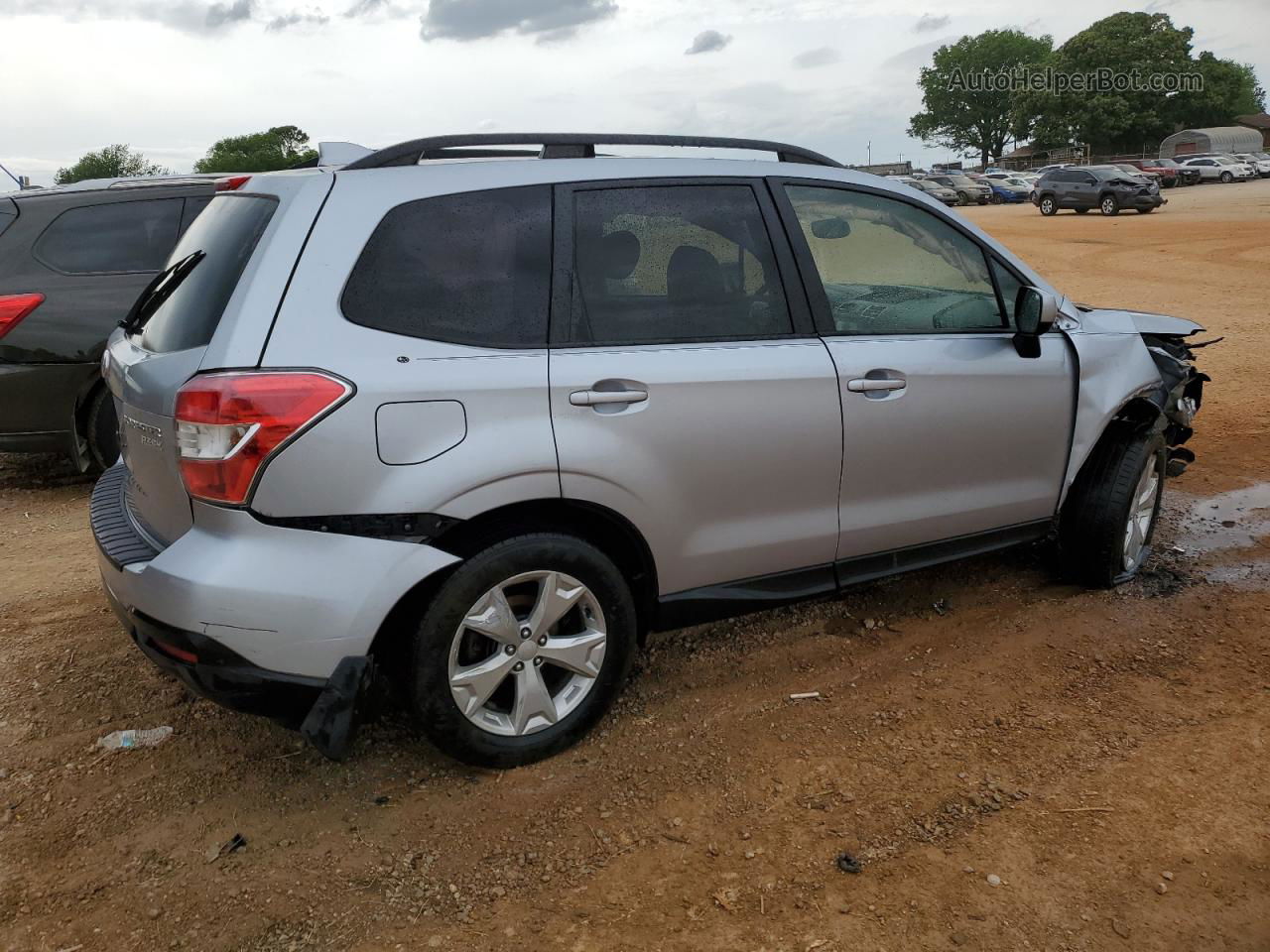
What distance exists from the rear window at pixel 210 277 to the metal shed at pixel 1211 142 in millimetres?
82303

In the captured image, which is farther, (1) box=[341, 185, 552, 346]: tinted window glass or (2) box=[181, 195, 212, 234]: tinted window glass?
(2) box=[181, 195, 212, 234]: tinted window glass

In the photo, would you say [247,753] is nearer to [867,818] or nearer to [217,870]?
[217,870]

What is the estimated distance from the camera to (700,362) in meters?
3.26

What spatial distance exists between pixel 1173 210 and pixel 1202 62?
67260 millimetres

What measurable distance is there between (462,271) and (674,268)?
0.72 meters

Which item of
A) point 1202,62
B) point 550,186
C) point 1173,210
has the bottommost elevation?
point 1173,210

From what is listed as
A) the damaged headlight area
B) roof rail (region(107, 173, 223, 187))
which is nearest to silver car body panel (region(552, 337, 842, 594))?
the damaged headlight area

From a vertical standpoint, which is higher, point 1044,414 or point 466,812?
point 1044,414

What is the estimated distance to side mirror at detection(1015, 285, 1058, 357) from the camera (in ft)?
12.7

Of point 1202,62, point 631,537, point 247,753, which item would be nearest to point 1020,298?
point 631,537

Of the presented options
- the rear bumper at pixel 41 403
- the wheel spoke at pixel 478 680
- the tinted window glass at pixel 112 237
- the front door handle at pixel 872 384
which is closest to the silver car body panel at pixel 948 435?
the front door handle at pixel 872 384

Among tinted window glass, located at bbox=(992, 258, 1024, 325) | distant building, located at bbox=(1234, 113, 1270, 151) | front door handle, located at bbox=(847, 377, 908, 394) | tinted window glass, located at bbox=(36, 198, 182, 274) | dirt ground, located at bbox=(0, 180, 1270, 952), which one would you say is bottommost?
dirt ground, located at bbox=(0, 180, 1270, 952)

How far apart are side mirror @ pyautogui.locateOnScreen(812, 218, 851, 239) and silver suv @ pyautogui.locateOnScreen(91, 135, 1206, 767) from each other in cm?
1

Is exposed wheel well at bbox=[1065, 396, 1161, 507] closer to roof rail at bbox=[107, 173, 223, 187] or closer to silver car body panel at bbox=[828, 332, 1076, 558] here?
silver car body panel at bbox=[828, 332, 1076, 558]
